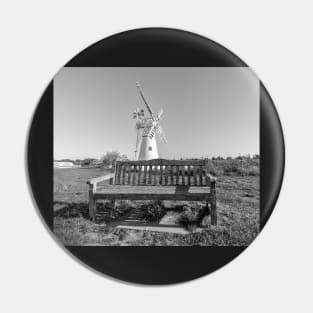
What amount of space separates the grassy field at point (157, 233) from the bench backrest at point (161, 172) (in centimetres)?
36

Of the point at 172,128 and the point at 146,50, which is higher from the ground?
the point at 146,50

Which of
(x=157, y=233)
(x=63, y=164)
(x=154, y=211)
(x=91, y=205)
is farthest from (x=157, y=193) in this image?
(x=63, y=164)

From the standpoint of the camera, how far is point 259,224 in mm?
3076

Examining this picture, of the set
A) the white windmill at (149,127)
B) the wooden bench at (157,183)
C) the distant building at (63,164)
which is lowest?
the wooden bench at (157,183)

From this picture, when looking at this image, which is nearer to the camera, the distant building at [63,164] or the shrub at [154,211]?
the distant building at [63,164]

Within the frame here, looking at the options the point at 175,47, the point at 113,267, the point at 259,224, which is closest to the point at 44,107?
the point at 175,47

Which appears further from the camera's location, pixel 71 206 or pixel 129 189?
pixel 129 189

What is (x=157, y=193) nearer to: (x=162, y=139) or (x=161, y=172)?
(x=161, y=172)

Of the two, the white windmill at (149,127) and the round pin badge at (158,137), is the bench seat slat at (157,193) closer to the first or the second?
the round pin badge at (158,137)

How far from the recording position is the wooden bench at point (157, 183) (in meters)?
3.18

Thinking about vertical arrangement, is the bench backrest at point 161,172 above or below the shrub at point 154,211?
above

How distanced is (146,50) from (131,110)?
0.68m

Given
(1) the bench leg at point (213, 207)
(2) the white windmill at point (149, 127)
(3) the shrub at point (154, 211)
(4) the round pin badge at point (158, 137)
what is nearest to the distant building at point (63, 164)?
(4) the round pin badge at point (158, 137)

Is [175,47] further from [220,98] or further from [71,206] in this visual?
[71,206]
